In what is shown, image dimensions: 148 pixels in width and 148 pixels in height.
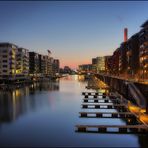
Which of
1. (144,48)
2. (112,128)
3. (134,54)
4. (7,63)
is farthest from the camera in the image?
(7,63)

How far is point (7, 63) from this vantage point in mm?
167625

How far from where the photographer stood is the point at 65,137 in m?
44.0

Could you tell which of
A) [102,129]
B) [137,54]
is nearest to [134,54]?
[137,54]

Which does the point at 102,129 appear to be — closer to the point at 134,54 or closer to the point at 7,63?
the point at 134,54

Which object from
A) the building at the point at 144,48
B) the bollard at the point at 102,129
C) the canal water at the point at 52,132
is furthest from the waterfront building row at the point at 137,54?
the bollard at the point at 102,129

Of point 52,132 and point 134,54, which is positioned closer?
point 52,132

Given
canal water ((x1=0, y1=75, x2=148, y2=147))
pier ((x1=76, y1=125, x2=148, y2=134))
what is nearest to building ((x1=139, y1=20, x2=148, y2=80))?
canal water ((x1=0, y1=75, x2=148, y2=147))

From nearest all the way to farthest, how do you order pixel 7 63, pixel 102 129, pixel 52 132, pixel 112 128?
pixel 102 129, pixel 112 128, pixel 52 132, pixel 7 63

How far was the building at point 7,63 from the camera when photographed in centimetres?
16450

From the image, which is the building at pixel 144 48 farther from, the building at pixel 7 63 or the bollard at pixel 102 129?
the building at pixel 7 63

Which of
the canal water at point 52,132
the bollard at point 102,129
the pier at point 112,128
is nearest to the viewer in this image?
the canal water at point 52,132

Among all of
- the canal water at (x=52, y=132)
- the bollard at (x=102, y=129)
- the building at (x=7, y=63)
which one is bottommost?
the canal water at (x=52, y=132)

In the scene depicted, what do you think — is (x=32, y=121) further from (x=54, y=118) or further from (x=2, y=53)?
(x=2, y=53)

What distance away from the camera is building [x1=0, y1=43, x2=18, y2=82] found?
540 ft
